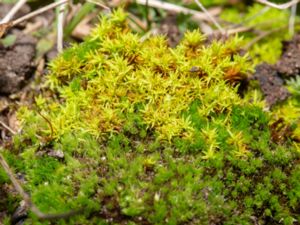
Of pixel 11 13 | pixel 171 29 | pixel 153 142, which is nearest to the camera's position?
pixel 153 142

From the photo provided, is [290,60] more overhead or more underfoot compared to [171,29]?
more underfoot

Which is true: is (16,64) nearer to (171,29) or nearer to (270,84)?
(171,29)

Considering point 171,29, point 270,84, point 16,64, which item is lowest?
point 270,84

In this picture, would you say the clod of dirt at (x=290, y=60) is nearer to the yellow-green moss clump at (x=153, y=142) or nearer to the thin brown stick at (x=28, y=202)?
the yellow-green moss clump at (x=153, y=142)

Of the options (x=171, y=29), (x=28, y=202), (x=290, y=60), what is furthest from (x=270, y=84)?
(x=28, y=202)

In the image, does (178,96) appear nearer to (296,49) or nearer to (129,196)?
(129,196)

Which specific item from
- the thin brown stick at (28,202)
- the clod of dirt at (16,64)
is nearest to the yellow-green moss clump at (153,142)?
the thin brown stick at (28,202)

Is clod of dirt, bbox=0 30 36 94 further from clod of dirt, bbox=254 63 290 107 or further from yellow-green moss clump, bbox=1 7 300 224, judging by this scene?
clod of dirt, bbox=254 63 290 107
